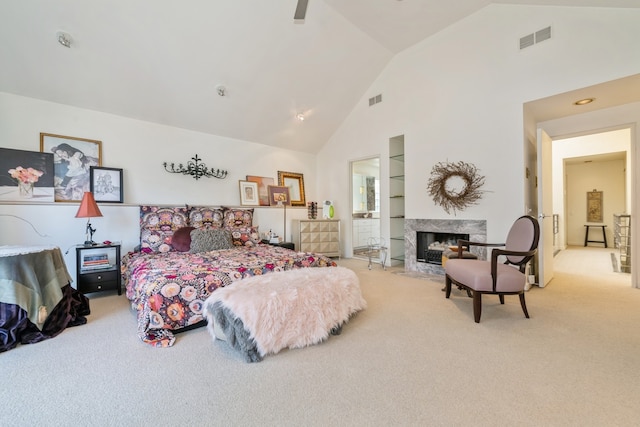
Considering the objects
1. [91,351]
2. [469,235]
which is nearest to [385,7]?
[469,235]

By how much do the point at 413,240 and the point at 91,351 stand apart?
4395 mm

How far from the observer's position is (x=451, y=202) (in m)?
4.19

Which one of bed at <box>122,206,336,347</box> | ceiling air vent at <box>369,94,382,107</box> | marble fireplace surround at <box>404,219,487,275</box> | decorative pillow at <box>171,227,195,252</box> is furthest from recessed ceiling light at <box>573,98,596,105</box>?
decorative pillow at <box>171,227,195,252</box>

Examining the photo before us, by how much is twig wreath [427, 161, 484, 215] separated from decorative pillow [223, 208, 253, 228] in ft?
10.6

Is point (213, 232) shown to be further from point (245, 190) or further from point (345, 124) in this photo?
point (345, 124)

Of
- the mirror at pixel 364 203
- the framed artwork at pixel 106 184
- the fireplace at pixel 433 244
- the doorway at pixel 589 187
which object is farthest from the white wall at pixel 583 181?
the framed artwork at pixel 106 184

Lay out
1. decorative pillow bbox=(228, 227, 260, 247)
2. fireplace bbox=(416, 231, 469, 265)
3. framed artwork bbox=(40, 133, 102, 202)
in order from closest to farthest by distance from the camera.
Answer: framed artwork bbox=(40, 133, 102, 202) < decorative pillow bbox=(228, 227, 260, 247) < fireplace bbox=(416, 231, 469, 265)

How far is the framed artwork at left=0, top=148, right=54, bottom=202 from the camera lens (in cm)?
322

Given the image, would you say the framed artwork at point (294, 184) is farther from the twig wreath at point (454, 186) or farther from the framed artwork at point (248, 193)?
the twig wreath at point (454, 186)

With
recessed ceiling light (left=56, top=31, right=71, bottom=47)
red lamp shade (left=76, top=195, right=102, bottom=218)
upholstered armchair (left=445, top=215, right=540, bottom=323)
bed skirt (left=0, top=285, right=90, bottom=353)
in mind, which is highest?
recessed ceiling light (left=56, top=31, right=71, bottom=47)

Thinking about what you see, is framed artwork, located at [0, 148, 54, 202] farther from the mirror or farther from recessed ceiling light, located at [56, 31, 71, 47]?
the mirror

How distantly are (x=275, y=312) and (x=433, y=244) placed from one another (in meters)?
3.47

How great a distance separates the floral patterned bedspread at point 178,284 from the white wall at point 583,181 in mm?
7181

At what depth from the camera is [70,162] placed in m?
3.62
